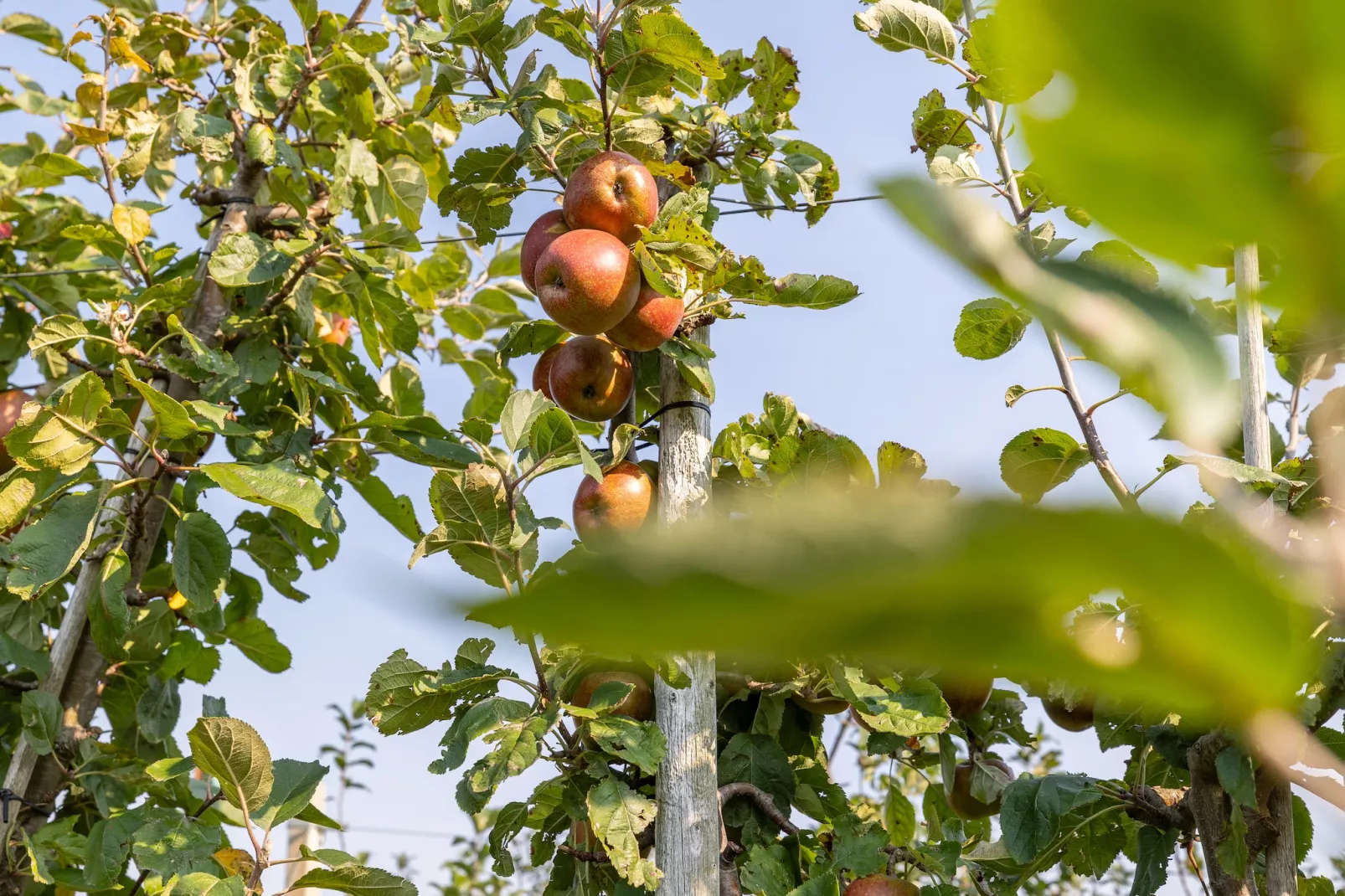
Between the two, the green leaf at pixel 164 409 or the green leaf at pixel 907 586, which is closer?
the green leaf at pixel 907 586

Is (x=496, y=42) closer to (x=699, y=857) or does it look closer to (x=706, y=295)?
(x=706, y=295)

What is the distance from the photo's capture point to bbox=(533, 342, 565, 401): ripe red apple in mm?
1439

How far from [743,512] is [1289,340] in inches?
52.3

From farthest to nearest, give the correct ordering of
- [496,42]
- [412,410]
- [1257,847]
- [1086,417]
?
1. [412,410]
2. [496,42]
3. [1086,417]
4. [1257,847]

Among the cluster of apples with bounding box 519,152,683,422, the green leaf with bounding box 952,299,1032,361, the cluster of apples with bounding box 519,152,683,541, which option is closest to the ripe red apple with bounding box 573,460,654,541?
the cluster of apples with bounding box 519,152,683,541

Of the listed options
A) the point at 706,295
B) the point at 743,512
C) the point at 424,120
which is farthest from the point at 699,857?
the point at 424,120

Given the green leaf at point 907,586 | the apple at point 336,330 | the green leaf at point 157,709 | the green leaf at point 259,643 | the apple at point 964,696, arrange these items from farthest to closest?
the apple at point 336,330, the green leaf at point 259,643, the green leaf at point 157,709, the apple at point 964,696, the green leaf at point 907,586

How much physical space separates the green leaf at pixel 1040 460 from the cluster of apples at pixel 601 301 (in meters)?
0.44

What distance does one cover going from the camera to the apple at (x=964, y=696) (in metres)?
1.40

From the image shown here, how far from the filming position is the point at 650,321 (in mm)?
1249

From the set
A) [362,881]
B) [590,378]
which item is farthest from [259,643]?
[590,378]

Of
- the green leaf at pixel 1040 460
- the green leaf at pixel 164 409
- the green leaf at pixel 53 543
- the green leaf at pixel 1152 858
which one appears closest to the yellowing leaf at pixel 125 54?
the green leaf at pixel 164 409

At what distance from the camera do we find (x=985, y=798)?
1.46 metres

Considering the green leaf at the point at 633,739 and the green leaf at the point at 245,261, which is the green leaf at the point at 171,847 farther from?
the green leaf at the point at 245,261
